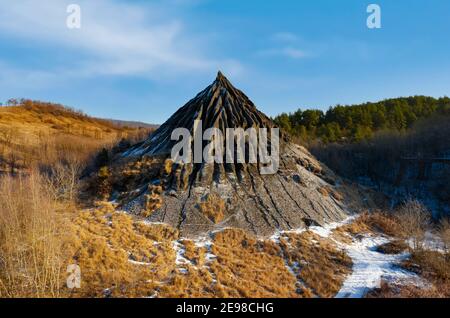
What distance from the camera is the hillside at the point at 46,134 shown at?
164ft

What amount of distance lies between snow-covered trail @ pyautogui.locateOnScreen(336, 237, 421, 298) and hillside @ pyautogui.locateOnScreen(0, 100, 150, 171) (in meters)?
34.6

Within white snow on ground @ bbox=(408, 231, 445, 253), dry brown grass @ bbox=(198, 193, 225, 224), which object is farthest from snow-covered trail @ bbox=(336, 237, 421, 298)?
dry brown grass @ bbox=(198, 193, 225, 224)

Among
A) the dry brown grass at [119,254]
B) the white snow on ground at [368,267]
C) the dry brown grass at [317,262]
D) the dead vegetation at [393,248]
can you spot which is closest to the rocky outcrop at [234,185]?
the dry brown grass at [119,254]

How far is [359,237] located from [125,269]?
1443 centimetres

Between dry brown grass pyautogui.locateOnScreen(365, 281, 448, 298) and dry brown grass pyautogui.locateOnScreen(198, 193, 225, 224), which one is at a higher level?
dry brown grass pyautogui.locateOnScreen(198, 193, 225, 224)

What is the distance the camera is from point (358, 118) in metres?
53.3

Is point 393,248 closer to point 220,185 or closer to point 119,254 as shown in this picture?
point 220,185

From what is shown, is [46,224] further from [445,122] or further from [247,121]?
[445,122]

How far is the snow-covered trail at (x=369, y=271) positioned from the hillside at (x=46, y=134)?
3458cm

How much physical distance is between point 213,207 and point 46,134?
7464 centimetres

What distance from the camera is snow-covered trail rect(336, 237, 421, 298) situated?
1296 cm

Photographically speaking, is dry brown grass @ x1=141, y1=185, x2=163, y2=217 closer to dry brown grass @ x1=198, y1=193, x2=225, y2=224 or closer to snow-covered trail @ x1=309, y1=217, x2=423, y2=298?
dry brown grass @ x1=198, y1=193, x2=225, y2=224
